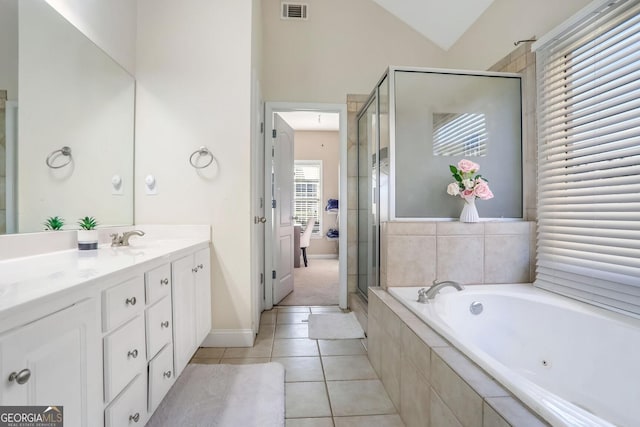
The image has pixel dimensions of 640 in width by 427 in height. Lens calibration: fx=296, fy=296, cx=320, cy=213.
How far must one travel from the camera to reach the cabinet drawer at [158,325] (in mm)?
1184

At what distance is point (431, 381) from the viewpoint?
1115 millimetres

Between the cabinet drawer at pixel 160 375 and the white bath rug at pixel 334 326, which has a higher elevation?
the cabinet drawer at pixel 160 375

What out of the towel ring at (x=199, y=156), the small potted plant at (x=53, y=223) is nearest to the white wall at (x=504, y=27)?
the towel ring at (x=199, y=156)

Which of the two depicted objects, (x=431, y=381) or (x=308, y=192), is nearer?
(x=431, y=381)

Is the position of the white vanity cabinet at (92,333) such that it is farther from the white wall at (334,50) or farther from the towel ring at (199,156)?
the white wall at (334,50)

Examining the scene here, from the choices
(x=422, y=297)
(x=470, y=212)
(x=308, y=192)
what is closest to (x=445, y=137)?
(x=470, y=212)

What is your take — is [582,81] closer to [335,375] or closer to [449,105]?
[449,105]

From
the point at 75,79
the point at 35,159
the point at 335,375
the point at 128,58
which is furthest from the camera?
the point at 128,58

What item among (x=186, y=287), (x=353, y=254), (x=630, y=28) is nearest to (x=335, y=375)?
(x=186, y=287)

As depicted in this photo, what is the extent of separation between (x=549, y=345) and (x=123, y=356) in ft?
6.16

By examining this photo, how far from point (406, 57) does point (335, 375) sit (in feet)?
9.77

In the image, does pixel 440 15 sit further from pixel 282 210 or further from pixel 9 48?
pixel 9 48

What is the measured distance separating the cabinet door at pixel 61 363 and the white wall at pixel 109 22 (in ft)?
5.25

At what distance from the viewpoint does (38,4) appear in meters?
1.36
